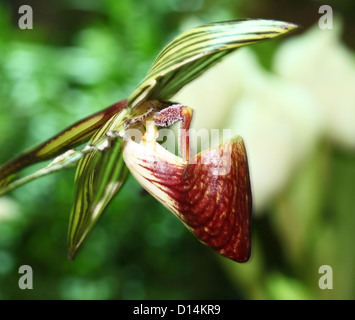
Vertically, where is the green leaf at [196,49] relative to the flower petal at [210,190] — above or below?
above

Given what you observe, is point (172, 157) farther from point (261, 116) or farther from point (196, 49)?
point (261, 116)

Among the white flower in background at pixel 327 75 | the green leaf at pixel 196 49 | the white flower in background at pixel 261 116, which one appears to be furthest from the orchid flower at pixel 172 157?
the white flower in background at pixel 327 75

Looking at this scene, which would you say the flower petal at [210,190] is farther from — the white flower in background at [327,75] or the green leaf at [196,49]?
the white flower in background at [327,75]

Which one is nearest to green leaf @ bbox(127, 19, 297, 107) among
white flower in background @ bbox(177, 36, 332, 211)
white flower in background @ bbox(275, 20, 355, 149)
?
white flower in background @ bbox(177, 36, 332, 211)

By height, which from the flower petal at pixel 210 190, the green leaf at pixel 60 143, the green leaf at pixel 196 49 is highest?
the green leaf at pixel 196 49

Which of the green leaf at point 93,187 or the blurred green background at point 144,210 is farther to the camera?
the blurred green background at point 144,210

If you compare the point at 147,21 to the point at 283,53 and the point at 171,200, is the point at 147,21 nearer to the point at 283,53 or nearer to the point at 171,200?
the point at 283,53
